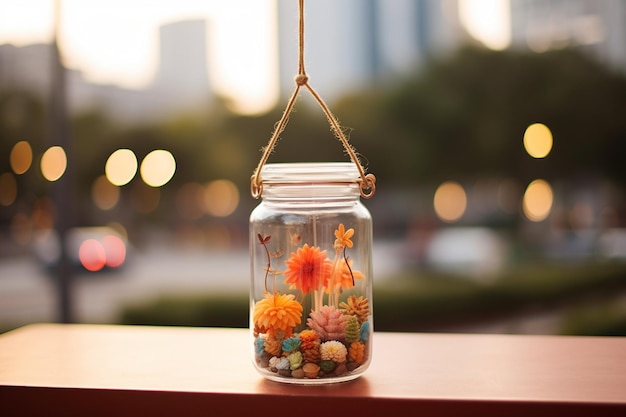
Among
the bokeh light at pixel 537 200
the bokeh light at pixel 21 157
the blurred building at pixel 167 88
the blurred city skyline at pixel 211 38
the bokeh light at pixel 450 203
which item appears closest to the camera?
the bokeh light at pixel 21 157

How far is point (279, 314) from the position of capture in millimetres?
950

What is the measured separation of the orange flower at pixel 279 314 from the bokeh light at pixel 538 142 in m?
3.93

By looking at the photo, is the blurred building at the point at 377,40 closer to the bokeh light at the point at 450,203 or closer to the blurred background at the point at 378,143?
the blurred background at the point at 378,143

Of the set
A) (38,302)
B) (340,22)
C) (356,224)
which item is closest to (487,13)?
(340,22)

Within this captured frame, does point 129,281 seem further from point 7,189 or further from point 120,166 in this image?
point 7,189

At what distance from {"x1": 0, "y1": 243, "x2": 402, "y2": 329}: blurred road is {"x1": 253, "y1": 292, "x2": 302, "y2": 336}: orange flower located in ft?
10.0

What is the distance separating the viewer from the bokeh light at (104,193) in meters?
4.62

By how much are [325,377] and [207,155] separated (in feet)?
12.7

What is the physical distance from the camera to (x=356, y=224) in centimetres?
103

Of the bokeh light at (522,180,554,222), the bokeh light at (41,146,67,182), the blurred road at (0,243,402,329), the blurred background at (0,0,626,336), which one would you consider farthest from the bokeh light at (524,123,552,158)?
the bokeh light at (41,146,67,182)

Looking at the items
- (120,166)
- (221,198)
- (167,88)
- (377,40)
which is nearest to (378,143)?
(377,40)

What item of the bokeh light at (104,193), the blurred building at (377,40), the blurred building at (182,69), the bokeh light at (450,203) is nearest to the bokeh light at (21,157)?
the bokeh light at (104,193)

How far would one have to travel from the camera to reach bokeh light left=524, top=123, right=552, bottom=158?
4582 mm

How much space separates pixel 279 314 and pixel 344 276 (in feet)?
0.35
